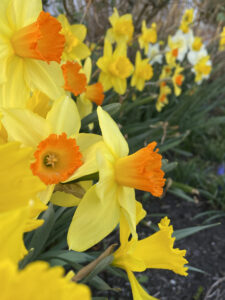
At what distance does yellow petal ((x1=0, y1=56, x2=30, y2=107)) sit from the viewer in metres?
0.74

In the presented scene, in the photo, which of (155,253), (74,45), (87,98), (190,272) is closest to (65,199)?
(155,253)

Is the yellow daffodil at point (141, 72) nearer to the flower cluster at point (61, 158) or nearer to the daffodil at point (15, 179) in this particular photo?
the flower cluster at point (61, 158)

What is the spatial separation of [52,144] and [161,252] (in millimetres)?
343

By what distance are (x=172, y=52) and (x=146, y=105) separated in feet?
1.78

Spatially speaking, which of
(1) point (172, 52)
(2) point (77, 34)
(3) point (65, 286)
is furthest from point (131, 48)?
(3) point (65, 286)

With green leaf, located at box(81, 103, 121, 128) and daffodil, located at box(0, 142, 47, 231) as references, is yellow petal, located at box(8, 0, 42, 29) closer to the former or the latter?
green leaf, located at box(81, 103, 121, 128)

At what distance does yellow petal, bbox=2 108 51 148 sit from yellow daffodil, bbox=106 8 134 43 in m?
1.78

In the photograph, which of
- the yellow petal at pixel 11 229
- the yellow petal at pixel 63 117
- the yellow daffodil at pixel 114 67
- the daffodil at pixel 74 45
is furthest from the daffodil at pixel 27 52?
the yellow daffodil at pixel 114 67

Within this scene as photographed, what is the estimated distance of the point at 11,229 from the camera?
0.28m

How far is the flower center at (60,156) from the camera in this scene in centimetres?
58

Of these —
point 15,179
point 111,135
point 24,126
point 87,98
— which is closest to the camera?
point 15,179

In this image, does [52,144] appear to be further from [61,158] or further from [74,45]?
[74,45]

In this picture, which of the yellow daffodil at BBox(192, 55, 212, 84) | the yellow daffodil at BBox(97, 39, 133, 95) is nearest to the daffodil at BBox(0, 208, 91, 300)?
the yellow daffodil at BBox(97, 39, 133, 95)

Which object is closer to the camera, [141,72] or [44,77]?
[44,77]
